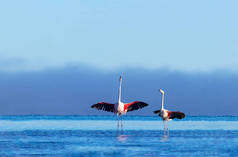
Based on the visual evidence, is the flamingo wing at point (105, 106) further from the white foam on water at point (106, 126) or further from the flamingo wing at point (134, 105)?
the white foam on water at point (106, 126)

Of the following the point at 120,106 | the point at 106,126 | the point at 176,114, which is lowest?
the point at 106,126

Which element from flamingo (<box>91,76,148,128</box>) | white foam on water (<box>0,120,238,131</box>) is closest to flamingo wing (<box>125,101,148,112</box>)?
flamingo (<box>91,76,148,128</box>)

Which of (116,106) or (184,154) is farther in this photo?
(116,106)

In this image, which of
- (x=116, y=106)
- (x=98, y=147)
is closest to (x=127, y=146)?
(x=98, y=147)

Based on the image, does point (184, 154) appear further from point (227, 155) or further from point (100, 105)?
point (100, 105)

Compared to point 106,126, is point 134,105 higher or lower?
higher

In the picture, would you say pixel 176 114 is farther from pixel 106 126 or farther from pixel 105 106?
pixel 106 126

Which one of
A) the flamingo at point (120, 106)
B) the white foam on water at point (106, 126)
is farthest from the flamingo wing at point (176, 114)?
the white foam on water at point (106, 126)

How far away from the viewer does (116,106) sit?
92.8ft

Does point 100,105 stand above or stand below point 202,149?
above

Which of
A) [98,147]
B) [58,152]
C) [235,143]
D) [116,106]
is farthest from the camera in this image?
[116,106]

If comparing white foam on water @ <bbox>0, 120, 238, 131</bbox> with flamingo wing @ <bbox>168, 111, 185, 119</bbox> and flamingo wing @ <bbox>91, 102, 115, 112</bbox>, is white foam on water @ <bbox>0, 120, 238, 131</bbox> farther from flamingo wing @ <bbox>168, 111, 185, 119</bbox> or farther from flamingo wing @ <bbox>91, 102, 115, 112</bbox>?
flamingo wing @ <bbox>168, 111, 185, 119</bbox>

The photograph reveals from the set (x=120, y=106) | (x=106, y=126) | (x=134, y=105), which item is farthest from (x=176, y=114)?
(x=106, y=126)

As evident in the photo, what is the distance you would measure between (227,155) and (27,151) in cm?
662
